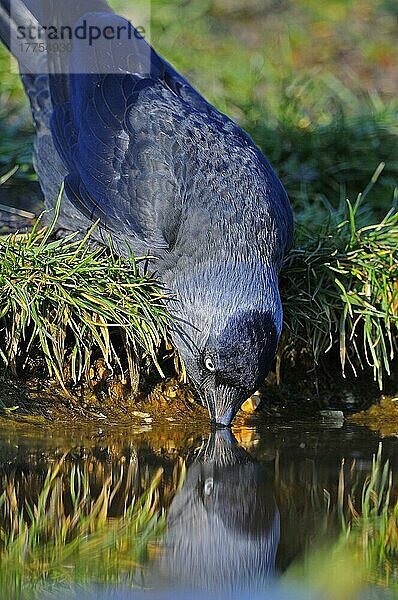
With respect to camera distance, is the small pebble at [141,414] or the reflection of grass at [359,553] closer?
the reflection of grass at [359,553]

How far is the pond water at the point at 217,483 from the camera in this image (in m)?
2.82

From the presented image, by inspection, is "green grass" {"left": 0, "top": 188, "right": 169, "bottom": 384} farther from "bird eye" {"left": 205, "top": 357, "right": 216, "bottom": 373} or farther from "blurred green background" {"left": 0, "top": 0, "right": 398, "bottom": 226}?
"blurred green background" {"left": 0, "top": 0, "right": 398, "bottom": 226}

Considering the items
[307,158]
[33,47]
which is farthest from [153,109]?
[307,158]

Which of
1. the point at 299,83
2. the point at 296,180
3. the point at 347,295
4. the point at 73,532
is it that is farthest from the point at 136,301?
the point at 299,83

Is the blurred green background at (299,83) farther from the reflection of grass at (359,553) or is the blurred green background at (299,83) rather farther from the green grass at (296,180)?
the reflection of grass at (359,553)

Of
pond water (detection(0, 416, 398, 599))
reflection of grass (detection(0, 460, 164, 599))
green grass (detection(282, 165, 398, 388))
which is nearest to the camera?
reflection of grass (detection(0, 460, 164, 599))

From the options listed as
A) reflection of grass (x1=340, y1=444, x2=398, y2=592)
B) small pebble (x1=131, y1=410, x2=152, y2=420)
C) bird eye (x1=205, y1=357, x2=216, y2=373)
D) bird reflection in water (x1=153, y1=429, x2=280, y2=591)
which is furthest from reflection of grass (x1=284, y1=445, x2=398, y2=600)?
small pebble (x1=131, y1=410, x2=152, y2=420)

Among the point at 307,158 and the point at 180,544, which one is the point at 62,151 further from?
the point at 180,544

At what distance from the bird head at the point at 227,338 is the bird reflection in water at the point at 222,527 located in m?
0.36

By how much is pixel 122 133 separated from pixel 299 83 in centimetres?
254

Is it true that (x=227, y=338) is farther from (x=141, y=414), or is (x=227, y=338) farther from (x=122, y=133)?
(x=122, y=133)

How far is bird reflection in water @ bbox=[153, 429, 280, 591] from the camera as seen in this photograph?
112 inches

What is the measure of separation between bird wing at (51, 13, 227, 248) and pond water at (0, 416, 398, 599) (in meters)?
1.08

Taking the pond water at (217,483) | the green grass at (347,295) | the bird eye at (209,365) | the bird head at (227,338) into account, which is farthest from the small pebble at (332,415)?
the bird eye at (209,365)
